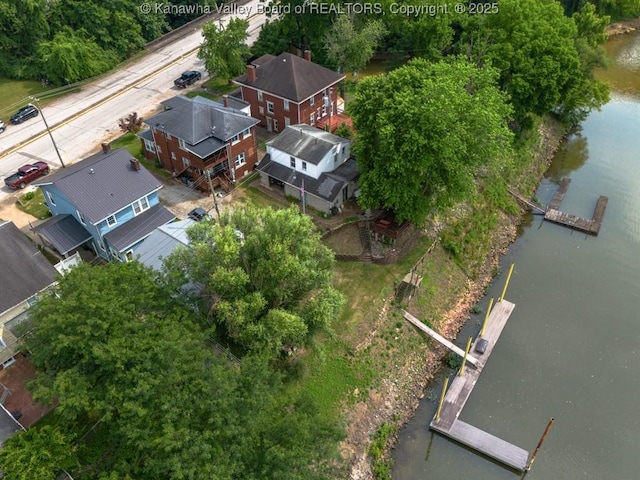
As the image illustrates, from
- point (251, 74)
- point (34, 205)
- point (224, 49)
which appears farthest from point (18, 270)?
point (224, 49)

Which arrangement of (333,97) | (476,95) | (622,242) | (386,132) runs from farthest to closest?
(333,97) < (622,242) < (476,95) < (386,132)

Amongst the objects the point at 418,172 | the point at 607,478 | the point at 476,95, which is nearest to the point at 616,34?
the point at 476,95

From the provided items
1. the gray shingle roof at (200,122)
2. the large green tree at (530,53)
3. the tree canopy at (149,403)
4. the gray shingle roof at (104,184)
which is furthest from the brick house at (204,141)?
the large green tree at (530,53)

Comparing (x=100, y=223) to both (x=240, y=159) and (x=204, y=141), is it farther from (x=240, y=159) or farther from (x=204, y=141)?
(x=240, y=159)

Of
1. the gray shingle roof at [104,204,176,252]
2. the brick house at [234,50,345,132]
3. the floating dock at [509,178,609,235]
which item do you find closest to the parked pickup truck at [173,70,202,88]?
the brick house at [234,50,345,132]

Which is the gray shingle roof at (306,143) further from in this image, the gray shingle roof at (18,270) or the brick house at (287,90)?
the gray shingle roof at (18,270)

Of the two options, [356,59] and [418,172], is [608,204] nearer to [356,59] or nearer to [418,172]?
[418,172]
